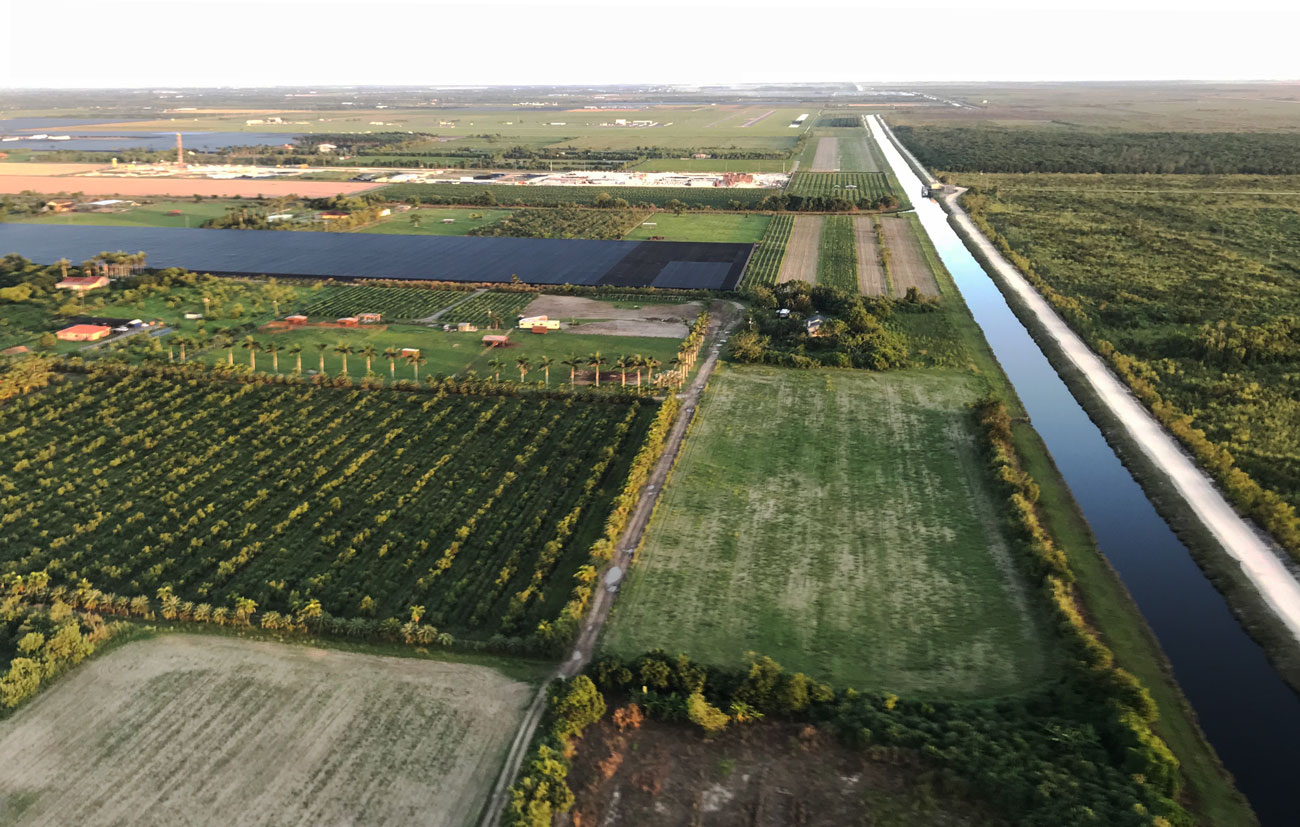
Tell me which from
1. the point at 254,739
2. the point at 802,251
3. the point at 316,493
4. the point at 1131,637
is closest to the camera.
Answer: the point at 254,739

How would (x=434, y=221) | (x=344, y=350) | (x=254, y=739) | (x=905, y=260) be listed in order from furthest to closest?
(x=434, y=221), (x=905, y=260), (x=344, y=350), (x=254, y=739)

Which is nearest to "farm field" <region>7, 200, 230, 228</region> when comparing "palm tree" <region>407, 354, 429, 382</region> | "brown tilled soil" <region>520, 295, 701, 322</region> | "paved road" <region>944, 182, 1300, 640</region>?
"brown tilled soil" <region>520, 295, 701, 322</region>

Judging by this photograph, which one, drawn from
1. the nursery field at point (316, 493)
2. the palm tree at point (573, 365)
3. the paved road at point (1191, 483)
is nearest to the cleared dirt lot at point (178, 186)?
the palm tree at point (573, 365)

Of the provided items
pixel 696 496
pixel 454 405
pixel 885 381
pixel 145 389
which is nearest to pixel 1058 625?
pixel 696 496

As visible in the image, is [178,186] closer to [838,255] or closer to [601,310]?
[601,310]

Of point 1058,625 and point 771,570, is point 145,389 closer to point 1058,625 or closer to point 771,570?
point 771,570

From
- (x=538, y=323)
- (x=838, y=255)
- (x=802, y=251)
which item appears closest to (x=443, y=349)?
(x=538, y=323)

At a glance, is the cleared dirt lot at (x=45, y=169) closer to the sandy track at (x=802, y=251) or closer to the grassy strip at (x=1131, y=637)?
the sandy track at (x=802, y=251)

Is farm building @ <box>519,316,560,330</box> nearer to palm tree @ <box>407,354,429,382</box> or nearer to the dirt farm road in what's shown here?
palm tree @ <box>407,354,429,382</box>
